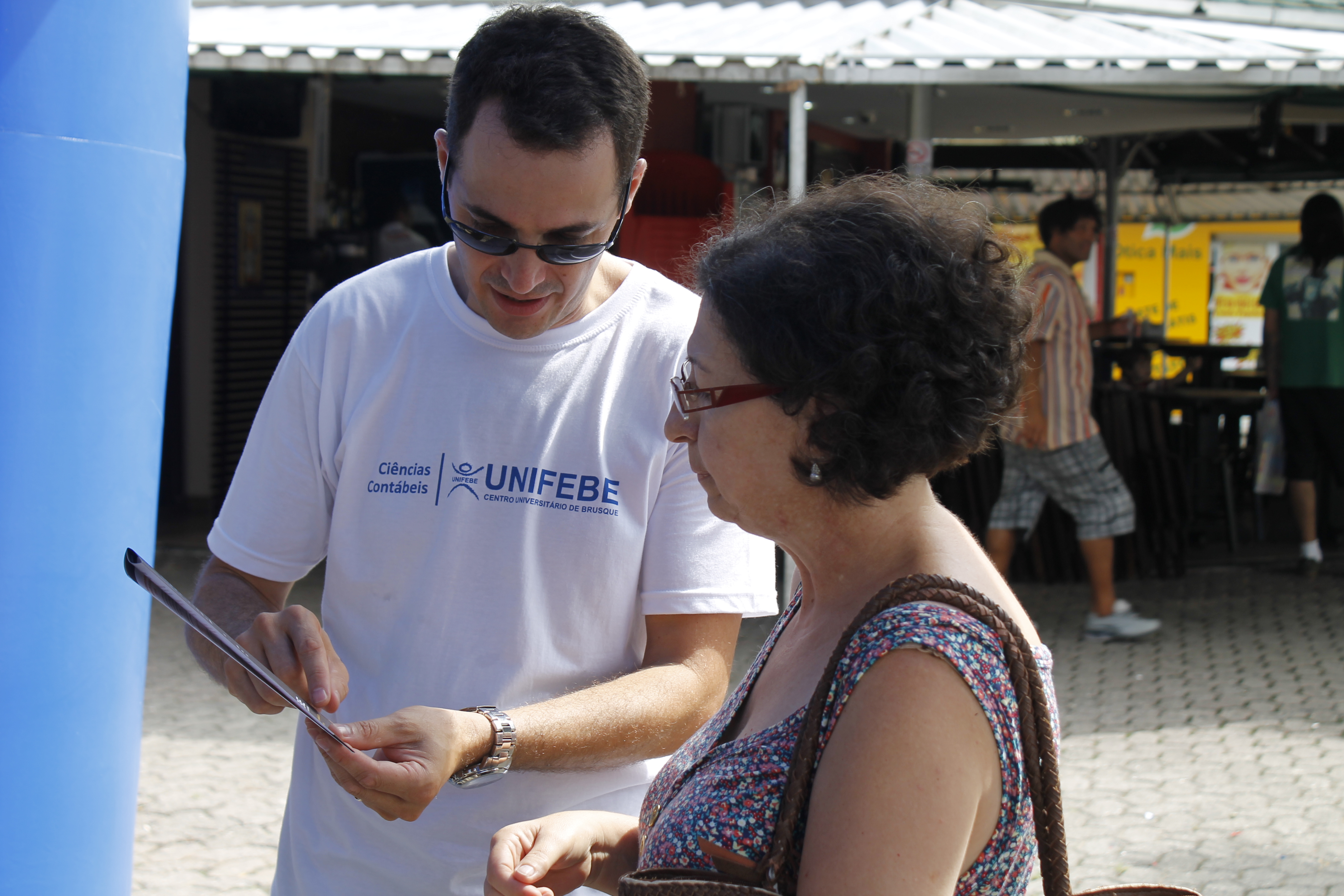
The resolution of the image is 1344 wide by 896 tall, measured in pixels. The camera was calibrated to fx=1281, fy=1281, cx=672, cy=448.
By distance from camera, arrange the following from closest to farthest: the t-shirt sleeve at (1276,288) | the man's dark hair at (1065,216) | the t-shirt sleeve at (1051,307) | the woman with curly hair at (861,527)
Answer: the woman with curly hair at (861,527), the t-shirt sleeve at (1051,307), the man's dark hair at (1065,216), the t-shirt sleeve at (1276,288)

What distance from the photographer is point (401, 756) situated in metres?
1.52

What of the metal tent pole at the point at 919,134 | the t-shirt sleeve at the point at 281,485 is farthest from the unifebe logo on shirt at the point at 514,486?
the metal tent pole at the point at 919,134

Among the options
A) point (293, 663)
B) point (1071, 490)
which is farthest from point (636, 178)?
point (1071, 490)

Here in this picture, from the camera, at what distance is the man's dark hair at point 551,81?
1.75 metres

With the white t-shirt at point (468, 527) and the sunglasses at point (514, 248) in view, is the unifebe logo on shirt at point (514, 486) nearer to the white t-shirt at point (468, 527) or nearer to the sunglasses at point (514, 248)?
the white t-shirt at point (468, 527)

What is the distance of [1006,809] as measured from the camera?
1.26 meters

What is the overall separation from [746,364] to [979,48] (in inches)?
216

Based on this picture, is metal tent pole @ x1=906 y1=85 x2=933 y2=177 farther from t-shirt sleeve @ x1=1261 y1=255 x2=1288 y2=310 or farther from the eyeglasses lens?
the eyeglasses lens

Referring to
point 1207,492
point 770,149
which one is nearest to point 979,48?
point 770,149

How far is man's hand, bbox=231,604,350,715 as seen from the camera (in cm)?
163

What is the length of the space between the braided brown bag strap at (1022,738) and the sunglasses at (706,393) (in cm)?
27

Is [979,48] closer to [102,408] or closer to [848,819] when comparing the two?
[102,408]

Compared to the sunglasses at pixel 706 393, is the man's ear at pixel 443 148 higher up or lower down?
higher up

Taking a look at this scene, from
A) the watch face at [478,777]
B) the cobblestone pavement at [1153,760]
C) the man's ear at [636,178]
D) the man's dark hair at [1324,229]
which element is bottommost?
the cobblestone pavement at [1153,760]
